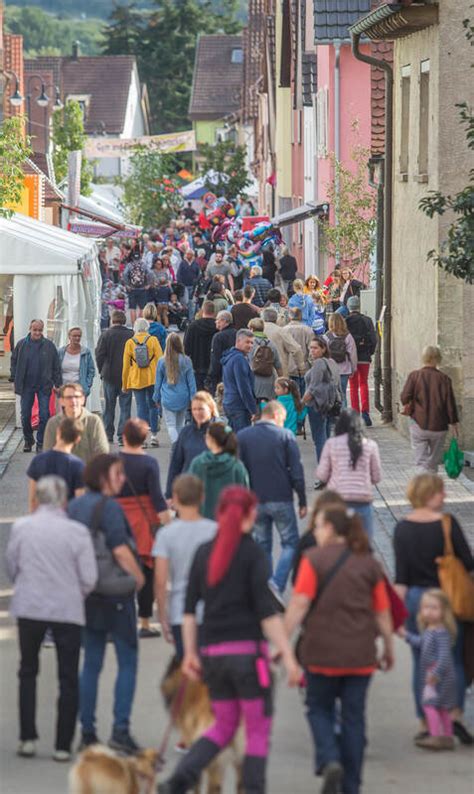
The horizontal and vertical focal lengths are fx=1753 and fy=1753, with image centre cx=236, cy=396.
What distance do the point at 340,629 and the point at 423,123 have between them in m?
14.4

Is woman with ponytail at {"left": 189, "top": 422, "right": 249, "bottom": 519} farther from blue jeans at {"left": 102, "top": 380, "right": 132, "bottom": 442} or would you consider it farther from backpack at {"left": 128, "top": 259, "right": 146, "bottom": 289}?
backpack at {"left": 128, "top": 259, "right": 146, "bottom": 289}

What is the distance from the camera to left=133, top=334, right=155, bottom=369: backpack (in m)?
21.1

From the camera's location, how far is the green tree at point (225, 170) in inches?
2534

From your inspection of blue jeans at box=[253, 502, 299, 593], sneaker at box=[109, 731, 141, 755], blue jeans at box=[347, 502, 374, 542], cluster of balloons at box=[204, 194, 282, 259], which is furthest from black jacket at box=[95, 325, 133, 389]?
cluster of balloons at box=[204, 194, 282, 259]

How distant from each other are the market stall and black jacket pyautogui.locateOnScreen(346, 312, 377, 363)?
386 cm

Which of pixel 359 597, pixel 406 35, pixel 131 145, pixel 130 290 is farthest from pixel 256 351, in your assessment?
pixel 131 145

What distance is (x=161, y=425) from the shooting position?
2445 centimetres

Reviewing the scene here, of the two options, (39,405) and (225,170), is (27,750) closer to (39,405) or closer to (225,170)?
(39,405)

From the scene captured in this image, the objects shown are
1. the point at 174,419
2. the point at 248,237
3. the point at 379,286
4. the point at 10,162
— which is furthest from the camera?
the point at 248,237

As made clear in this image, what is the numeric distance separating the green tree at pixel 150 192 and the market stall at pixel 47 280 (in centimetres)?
4496

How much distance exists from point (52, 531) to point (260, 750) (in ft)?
5.84

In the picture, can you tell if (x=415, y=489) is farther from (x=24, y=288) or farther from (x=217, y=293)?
(x=217, y=293)

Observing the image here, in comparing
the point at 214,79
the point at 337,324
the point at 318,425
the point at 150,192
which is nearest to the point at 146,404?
the point at 337,324

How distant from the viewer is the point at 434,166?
20.1 metres
